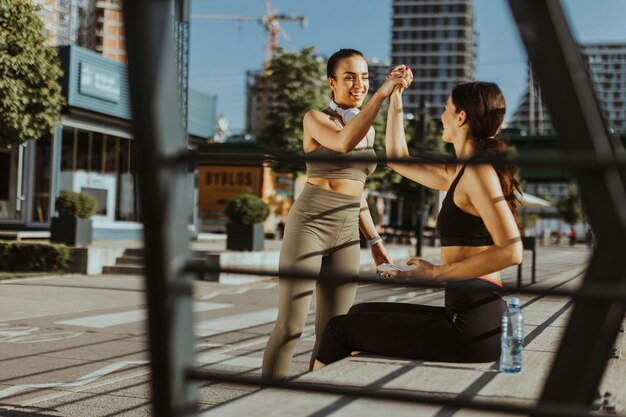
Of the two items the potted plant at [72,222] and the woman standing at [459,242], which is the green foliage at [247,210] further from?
the woman standing at [459,242]

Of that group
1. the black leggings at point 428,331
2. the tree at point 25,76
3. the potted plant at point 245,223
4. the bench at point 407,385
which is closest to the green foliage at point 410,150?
the potted plant at point 245,223

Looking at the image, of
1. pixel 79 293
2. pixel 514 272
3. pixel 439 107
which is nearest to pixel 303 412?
pixel 79 293

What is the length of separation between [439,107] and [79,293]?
144 meters

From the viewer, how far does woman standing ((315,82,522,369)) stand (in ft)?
8.84

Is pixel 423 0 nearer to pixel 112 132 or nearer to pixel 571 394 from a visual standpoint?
pixel 112 132

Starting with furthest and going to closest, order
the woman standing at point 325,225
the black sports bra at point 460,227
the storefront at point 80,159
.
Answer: the storefront at point 80,159 < the woman standing at point 325,225 < the black sports bra at point 460,227

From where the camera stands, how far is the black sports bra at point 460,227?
9.33ft

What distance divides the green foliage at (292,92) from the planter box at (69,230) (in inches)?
364

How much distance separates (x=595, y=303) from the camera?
109 cm

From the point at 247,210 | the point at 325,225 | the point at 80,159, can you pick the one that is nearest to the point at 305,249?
the point at 325,225

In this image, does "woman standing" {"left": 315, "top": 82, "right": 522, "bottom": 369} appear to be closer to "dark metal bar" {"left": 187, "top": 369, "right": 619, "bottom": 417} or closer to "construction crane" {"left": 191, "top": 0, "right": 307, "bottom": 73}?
"dark metal bar" {"left": 187, "top": 369, "right": 619, "bottom": 417}

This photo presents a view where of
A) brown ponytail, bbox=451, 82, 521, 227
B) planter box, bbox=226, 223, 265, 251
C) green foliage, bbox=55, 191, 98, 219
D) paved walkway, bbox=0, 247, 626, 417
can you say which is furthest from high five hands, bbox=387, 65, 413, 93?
planter box, bbox=226, 223, 265, 251

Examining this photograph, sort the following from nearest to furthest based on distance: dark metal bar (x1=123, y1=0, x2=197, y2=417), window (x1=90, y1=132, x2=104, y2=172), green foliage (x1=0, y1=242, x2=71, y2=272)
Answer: dark metal bar (x1=123, y1=0, x2=197, y2=417) → green foliage (x1=0, y1=242, x2=71, y2=272) → window (x1=90, y1=132, x2=104, y2=172)

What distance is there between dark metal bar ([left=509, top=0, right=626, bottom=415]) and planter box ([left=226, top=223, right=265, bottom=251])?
1656cm
